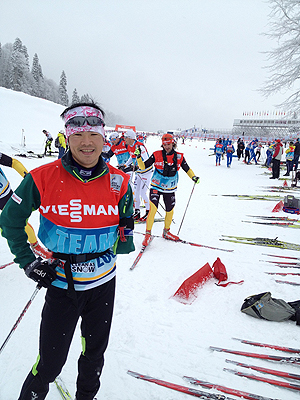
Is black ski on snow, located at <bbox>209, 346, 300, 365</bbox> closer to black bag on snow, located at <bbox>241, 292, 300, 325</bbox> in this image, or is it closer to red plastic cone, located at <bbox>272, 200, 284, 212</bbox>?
black bag on snow, located at <bbox>241, 292, 300, 325</bbox>

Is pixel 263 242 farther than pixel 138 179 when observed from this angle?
No

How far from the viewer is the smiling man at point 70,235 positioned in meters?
1.57

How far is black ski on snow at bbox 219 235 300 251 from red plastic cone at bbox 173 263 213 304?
2.09 metres

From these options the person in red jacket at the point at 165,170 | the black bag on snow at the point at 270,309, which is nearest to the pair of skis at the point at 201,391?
the black bag on snow at the point at 270,309

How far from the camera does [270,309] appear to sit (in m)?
3.02

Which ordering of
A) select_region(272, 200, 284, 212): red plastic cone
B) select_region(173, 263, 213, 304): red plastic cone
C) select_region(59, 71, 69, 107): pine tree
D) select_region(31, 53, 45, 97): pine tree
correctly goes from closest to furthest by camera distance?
select_region(173, 263, 213, 304): red plastic cone, select_region(272, 200, 284, 212): red plastic cone, select_region(31, 53, 45, 97): pine tree, select_region(59, 71, 69, 107): pine tree

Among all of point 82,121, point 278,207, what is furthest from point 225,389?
point 278,207

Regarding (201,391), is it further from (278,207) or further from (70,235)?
(278,207)

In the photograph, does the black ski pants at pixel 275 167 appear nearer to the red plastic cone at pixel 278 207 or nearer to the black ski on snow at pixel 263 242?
the red plastic cone at pixel 278 207

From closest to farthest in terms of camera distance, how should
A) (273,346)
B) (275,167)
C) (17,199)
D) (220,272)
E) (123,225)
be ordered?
(17,199), (123,225), (273,346), (220,272), (275,167)

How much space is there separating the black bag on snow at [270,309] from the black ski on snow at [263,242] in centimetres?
242

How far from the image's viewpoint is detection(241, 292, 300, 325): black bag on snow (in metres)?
2.96

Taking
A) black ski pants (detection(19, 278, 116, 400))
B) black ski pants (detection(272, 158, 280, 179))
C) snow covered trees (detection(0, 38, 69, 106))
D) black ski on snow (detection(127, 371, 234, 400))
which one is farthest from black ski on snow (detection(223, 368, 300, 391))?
snow covered trees (detection(0, 38, 69, 106))

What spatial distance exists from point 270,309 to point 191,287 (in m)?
1.07
